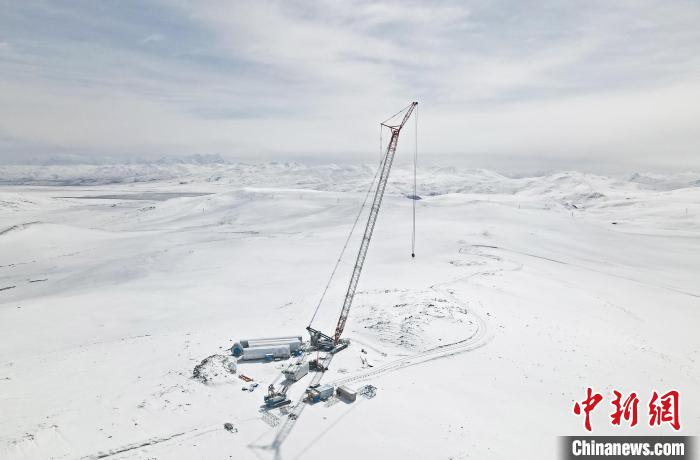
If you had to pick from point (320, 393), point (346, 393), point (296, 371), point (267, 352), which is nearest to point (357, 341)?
point (267, 352)

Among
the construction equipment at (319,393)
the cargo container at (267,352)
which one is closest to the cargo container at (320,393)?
the construction equipment at (319,393)

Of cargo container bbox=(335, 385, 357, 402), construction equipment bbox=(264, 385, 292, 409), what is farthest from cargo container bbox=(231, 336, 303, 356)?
cargo container bbox=(335, 385, 357, 402)

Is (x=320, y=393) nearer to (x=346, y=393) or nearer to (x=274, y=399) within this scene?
(x=346, y=393)

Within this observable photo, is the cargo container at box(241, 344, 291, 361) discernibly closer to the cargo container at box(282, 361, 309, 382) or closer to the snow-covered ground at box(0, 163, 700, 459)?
the snow-covered ground at box(0, 163, 700, 459)

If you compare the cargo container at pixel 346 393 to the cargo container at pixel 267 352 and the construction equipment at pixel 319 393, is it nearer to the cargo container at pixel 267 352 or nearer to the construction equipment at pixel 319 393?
the construction equipment at pixel 319 393

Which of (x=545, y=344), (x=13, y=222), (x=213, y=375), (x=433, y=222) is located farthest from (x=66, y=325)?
(x=13, y=222)

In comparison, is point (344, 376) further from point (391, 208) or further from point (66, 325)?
point (391, 208)
